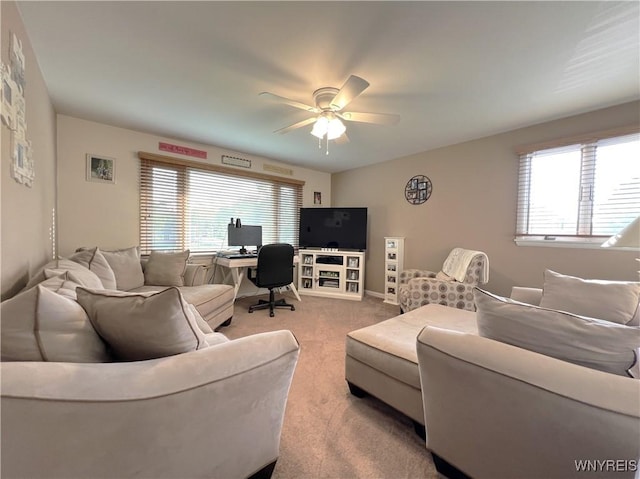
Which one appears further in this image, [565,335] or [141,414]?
[565,335]

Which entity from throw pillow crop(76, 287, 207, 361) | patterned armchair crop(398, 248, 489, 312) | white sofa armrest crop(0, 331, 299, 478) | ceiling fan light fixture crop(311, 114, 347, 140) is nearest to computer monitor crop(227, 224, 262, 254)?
ceiling fan light fixture crop(311, 114, 347, 140)

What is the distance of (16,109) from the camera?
1321 millimetres

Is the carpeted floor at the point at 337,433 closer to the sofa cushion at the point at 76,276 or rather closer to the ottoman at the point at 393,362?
the ottoman at the point at 393,362

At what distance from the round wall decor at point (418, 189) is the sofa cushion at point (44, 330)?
12.4 ft

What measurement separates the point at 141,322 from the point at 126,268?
2.09 m

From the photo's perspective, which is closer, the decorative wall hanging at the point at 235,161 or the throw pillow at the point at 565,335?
the throw pillow at the point at 565,335

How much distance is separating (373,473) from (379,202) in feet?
12.1

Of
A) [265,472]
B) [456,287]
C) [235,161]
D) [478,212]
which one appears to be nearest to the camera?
[265,472]

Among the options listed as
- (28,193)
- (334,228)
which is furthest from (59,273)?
(334,228)

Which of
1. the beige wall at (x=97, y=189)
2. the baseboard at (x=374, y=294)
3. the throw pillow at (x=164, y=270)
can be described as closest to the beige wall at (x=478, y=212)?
the baseboard at (x=374, y=294)

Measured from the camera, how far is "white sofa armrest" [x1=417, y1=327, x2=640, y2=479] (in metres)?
0.70

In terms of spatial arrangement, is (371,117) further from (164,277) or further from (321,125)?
(164,277)

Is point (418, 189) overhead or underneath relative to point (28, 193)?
overhead

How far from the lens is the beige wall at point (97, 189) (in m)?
2.71
